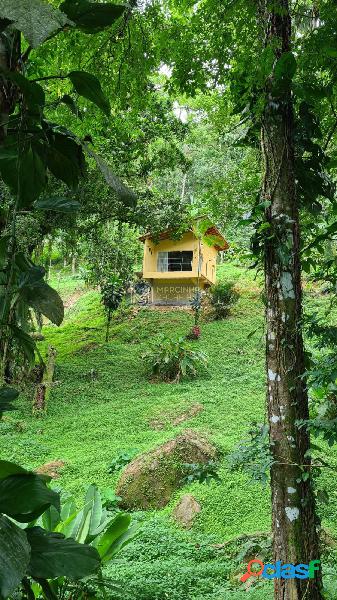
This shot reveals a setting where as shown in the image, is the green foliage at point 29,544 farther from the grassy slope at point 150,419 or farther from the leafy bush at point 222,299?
the leafy bush at point 222,299

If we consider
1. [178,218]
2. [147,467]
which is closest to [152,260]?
[178,218]

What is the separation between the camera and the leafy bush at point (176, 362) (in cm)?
955

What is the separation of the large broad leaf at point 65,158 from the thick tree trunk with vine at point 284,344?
1273 millimetres

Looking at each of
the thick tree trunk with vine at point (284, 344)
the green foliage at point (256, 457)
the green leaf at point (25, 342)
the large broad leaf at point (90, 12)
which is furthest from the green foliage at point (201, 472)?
the large broad leaf at point (90, 12)

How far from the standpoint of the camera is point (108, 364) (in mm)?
10602

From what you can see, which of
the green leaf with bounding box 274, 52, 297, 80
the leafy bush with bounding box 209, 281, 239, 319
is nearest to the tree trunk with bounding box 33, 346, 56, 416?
the leafy bush with bounding box 209, 281, 239, 319

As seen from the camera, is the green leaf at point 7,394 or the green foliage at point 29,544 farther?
the green leaf at point 7,394

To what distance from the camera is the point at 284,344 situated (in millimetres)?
2119

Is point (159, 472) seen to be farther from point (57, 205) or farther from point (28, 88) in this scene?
point (28, 88)

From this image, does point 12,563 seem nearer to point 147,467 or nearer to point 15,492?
point 15,492

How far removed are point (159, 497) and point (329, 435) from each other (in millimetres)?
3436

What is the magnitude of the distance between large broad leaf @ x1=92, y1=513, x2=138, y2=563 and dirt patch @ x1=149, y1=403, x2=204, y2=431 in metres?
3.96

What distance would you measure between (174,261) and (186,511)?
1138 cm

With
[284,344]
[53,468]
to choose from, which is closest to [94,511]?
[284,344]
